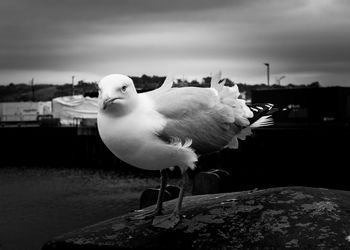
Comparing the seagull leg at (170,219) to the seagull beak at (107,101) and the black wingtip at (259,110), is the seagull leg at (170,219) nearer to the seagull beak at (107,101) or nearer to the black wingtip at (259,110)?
the black wingtip at (259,110)

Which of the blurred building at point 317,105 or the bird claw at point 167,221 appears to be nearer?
the bird claw at point 167,221

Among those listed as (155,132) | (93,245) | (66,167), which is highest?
(155,132)

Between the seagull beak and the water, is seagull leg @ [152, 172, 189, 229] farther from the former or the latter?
the water

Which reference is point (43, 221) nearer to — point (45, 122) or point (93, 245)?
point (93, 245)

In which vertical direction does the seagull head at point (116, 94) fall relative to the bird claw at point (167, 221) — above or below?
above

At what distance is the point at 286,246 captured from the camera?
A: 4.55m

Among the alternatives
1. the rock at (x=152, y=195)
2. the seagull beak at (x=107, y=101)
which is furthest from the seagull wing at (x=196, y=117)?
the rock at (x=152, y=195)

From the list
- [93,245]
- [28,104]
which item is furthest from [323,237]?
[28,104]

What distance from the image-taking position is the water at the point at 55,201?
27.1m

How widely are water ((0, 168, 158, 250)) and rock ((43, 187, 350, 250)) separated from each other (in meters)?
20.0

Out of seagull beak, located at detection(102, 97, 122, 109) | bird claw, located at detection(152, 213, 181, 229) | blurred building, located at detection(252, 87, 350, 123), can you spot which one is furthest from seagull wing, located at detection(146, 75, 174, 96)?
blurred building, located at detection(252, 87, 350, 123)

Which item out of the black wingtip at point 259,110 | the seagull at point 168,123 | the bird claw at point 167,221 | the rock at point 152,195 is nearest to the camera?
the seagull at point 168,123

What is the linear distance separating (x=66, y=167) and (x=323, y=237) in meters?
54.4

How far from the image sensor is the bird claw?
529cm
